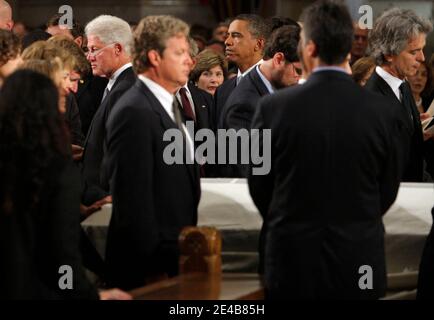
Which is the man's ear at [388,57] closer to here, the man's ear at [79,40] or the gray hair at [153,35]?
the gray hair at [153,35]

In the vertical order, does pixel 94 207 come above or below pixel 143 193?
below

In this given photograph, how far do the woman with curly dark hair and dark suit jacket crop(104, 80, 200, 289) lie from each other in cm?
75

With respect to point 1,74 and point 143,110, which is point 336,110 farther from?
point 1,74

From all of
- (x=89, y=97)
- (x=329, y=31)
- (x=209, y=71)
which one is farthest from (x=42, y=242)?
(x=209, y=71)

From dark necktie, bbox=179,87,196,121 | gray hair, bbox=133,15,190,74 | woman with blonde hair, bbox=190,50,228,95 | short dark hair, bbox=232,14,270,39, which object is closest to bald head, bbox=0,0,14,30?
dark necktie, bbox=179,87,196,121

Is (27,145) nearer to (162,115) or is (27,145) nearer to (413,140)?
(162,115)

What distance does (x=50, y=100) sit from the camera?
338cm

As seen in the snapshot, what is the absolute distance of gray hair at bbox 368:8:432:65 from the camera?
18.4ft

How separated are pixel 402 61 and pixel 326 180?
2008 millimetres

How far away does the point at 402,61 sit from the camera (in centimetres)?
560
